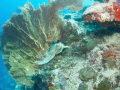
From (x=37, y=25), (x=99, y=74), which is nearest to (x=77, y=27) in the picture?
(x=37, y=25)

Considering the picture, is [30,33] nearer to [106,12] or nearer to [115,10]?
[106,12]

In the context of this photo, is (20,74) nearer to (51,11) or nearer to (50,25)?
(50,25)

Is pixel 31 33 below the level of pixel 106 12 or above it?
above

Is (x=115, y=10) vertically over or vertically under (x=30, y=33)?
under

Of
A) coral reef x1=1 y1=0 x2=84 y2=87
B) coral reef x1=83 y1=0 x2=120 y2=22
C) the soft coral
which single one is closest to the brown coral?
coral reef x1=1 y1=0 x2=84 y2=87

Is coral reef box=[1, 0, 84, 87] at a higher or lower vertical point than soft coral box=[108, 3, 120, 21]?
higher

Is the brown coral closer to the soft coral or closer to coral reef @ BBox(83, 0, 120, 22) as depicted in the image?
coral reef @ BBox(83, 0, 120, 22)

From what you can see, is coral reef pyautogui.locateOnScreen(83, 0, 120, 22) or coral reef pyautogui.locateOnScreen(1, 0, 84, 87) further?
coral reef pyautogui.locateOnScreen(1, 0, 84, 87)

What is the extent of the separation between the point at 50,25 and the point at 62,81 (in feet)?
9.02

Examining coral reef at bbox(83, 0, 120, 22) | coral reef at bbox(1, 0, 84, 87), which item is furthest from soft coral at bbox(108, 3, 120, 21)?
coral reef at bbox(1, 0, 84, 87)

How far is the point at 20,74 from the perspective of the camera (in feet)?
17.4

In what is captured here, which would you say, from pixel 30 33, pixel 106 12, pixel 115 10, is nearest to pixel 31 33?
pixel 30 33

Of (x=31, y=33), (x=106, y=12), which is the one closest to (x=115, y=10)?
(x=106, y=12)

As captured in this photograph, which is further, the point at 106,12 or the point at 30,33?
the point at 30,33
